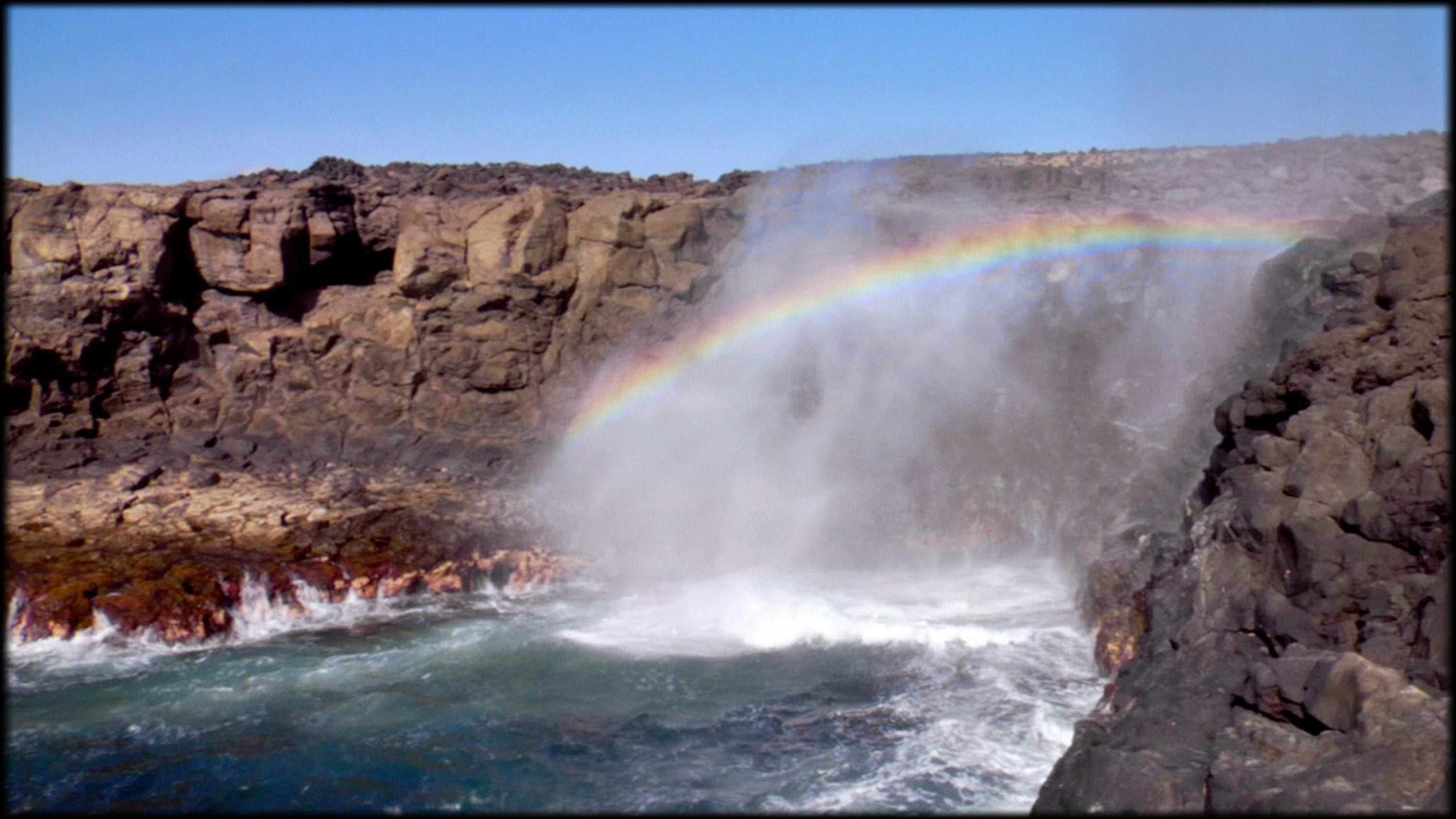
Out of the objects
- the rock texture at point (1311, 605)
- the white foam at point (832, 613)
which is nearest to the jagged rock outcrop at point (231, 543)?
the white foam at point (832, 613)

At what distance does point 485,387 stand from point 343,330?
122 inches

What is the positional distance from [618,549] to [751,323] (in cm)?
595

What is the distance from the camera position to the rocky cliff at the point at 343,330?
63.8 feet

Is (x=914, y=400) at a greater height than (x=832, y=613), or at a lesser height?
greater

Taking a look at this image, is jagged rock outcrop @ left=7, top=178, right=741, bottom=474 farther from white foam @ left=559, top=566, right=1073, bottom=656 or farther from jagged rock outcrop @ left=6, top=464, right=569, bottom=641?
white foam @ left=559, top=566, right=1073, bottom=656

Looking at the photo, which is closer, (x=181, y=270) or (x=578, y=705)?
(x=578, y=705)

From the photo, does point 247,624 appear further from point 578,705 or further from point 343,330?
point 343,330

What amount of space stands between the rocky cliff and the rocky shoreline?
0.06 metres

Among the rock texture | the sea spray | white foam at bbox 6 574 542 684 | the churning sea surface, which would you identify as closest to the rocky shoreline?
the rock texture

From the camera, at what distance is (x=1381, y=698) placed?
7727 mm

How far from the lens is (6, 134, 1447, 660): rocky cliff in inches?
766

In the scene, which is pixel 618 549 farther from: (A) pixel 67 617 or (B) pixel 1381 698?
(B) pixel 1381 698

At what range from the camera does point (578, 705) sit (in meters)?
12.7

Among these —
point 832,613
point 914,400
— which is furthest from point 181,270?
point 832,613
